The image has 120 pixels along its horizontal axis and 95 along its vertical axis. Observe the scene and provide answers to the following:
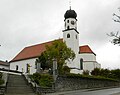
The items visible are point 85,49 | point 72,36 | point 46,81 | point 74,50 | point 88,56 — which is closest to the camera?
point 46,81

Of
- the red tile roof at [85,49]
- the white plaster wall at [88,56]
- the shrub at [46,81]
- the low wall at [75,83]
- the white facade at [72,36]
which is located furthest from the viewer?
the red tile roof at [85,49]

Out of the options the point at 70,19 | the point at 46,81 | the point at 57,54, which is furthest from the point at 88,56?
the point at 46,81

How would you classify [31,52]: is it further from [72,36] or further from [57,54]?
[57,54]

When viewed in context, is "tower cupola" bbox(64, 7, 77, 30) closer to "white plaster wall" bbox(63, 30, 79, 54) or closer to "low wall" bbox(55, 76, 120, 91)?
"white plaster wall" bbox(63, 30, 79, 54)

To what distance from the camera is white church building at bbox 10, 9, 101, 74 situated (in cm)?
6481

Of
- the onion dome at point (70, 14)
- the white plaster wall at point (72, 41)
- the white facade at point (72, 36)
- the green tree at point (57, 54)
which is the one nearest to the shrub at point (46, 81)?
the green tree at point (57, 54)

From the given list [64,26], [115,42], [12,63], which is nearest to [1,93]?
[115,42]

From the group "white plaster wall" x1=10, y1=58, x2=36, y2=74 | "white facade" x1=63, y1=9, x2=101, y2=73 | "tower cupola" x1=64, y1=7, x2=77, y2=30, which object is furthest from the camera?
"white plaster wall" x1=10, y1=58, x2=36, y2=74

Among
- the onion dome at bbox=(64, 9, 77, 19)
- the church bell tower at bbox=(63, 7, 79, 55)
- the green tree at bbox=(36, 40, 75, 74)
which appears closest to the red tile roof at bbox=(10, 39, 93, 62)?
the church bell tower at bbox=(63, 7, 79, 55)

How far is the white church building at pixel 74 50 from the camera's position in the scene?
213 feet

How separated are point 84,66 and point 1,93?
162ft

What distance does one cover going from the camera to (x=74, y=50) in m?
64.4

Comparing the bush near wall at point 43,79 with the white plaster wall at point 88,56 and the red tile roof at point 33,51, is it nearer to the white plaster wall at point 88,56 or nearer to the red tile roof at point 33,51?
the red tile roof at point 33,51

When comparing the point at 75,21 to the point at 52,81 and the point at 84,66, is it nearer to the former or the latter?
the point at 84,66
